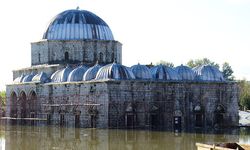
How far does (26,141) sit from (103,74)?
11923 millimetres

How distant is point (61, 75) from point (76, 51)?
15.8 feet

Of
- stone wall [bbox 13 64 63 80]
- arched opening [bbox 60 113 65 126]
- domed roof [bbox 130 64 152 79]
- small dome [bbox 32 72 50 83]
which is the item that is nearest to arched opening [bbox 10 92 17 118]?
stone wall [bbox 13 64 63 80]

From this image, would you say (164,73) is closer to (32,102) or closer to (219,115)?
(219,115)

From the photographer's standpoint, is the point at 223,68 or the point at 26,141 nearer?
the point at 26,141

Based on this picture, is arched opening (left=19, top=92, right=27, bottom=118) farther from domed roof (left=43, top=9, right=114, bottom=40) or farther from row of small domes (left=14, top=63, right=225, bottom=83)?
domed roof (left=43, top=9, right=114, bottom=40)

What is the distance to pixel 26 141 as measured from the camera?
29.0 m

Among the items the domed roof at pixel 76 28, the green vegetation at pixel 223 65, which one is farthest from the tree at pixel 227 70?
the domed roof at pixel 76 28

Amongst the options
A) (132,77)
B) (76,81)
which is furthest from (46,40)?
(132,77)

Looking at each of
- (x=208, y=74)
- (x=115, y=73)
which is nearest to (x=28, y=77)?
(x=115, y=73)

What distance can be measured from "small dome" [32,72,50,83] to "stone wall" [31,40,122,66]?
2.20m

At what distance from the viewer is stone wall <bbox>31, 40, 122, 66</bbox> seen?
48812mm

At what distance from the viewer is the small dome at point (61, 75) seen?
4434 cm

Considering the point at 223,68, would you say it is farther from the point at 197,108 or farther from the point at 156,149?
the point at 156,149

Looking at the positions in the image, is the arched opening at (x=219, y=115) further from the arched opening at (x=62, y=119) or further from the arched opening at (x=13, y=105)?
the arched opening at (x=13, y=105)
